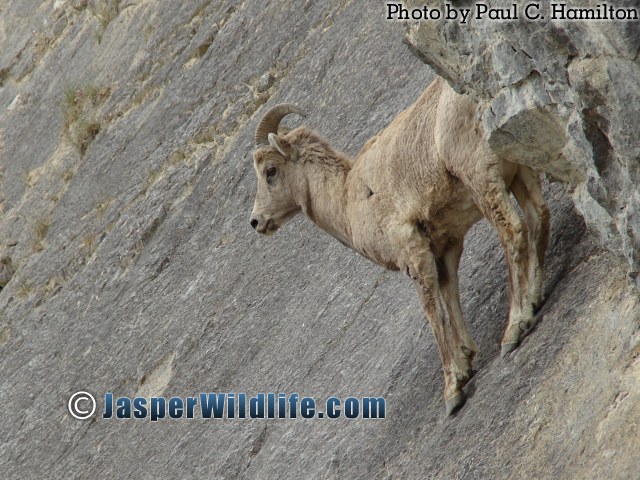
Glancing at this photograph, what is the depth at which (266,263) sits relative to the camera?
14422 mm

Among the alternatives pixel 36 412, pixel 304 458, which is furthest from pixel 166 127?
pixel 304 458

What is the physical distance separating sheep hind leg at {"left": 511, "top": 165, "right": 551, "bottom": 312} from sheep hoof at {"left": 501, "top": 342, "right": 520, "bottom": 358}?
334 mm

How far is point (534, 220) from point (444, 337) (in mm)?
1193

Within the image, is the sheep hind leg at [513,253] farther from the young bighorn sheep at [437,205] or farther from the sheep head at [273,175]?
the sheep head at [273,175]

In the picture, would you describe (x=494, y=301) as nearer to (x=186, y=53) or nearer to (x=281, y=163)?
(x=281, y=163)

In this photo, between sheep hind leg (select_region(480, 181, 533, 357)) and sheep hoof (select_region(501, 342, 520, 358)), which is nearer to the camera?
sheep hind leg (select_region(480, 181, 533, 357))

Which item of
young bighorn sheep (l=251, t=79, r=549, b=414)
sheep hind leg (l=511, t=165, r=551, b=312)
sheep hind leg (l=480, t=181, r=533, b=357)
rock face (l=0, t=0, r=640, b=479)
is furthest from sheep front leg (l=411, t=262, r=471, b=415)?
sheep hind leg (l=511, t=165, r=551, b=312)

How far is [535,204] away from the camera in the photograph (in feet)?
31.7

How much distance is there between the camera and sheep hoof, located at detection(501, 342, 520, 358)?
9.80 metres

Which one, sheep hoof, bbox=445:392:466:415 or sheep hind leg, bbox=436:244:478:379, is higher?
sheep hind leg, bbox=436:244:478:379

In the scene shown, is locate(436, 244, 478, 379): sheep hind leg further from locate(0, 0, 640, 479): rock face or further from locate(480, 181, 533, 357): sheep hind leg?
locate(480, 181, 533, 357): sheep hind leg

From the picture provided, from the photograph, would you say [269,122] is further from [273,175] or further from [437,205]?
[437,205]

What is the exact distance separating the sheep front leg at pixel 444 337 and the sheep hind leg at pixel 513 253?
0.46 m

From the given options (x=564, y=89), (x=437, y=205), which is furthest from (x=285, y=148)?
(x=564, y=89)
